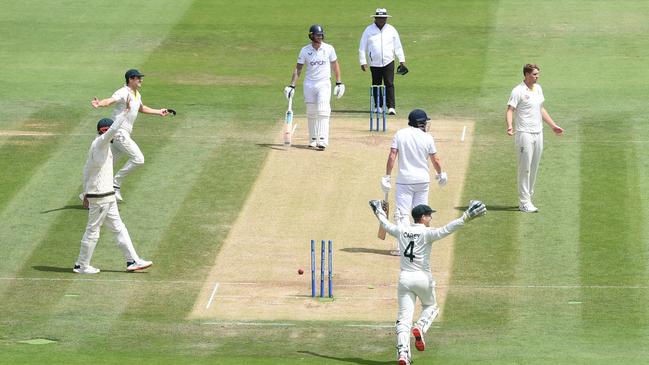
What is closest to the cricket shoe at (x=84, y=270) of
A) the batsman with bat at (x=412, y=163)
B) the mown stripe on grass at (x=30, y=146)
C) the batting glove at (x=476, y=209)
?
the mown stripe on grass at (x=30, y=146)

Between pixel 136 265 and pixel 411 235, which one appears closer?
pixel 411 235

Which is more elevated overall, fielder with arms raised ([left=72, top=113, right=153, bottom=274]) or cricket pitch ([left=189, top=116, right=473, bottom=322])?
fielder with arms raised ([left=72, top=113, right=153, bottom=274])

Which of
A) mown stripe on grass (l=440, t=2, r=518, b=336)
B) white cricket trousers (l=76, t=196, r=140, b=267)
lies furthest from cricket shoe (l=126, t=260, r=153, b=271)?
mown stripe on grass (l=440, t=2, r=518, b=336)

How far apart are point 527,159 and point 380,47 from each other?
6361mm

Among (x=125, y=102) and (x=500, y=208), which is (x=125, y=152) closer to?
(x=125, y=102)

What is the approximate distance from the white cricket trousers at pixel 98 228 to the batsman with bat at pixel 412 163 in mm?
3806

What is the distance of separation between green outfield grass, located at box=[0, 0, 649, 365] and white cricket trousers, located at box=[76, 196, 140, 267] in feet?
1.35

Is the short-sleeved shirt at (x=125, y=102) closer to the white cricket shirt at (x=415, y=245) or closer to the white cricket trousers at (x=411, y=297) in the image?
the white cricket shirt at (x=415, y=245)

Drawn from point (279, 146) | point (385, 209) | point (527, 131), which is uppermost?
point (385, 209)

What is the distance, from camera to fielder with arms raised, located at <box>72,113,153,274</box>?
21594 mm

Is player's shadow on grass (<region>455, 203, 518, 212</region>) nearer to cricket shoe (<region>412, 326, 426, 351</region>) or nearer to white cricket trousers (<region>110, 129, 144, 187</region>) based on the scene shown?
white cricket trousers (<region>110, 129, 144, 187</region>)

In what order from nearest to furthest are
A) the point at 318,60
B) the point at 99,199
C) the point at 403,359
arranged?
the point at 403,359 → the point at 99,199 → the point at 318,60

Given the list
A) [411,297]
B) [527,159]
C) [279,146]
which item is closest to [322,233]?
[527,159]

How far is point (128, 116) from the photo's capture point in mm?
24688
